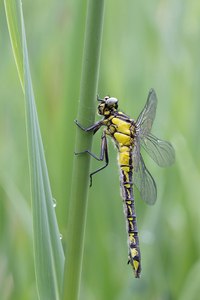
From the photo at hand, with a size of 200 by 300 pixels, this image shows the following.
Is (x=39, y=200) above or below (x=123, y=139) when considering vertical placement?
below

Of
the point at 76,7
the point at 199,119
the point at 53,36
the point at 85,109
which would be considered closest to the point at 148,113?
the point at 199,119

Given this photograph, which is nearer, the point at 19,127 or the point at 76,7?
the point at 76,7

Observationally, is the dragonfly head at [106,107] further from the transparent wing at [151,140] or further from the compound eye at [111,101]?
the transparent wing at [151,140]

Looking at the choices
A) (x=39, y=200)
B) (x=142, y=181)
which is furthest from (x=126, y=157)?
(x=39, y=200)

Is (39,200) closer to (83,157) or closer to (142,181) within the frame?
(83,157)

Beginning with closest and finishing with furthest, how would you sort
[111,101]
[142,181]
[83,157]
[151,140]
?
1. [83,157]
2. [111,101]
3. [142,181]
4. [151,140]

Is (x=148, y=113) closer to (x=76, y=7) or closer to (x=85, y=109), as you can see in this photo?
(x=76, y=7)
